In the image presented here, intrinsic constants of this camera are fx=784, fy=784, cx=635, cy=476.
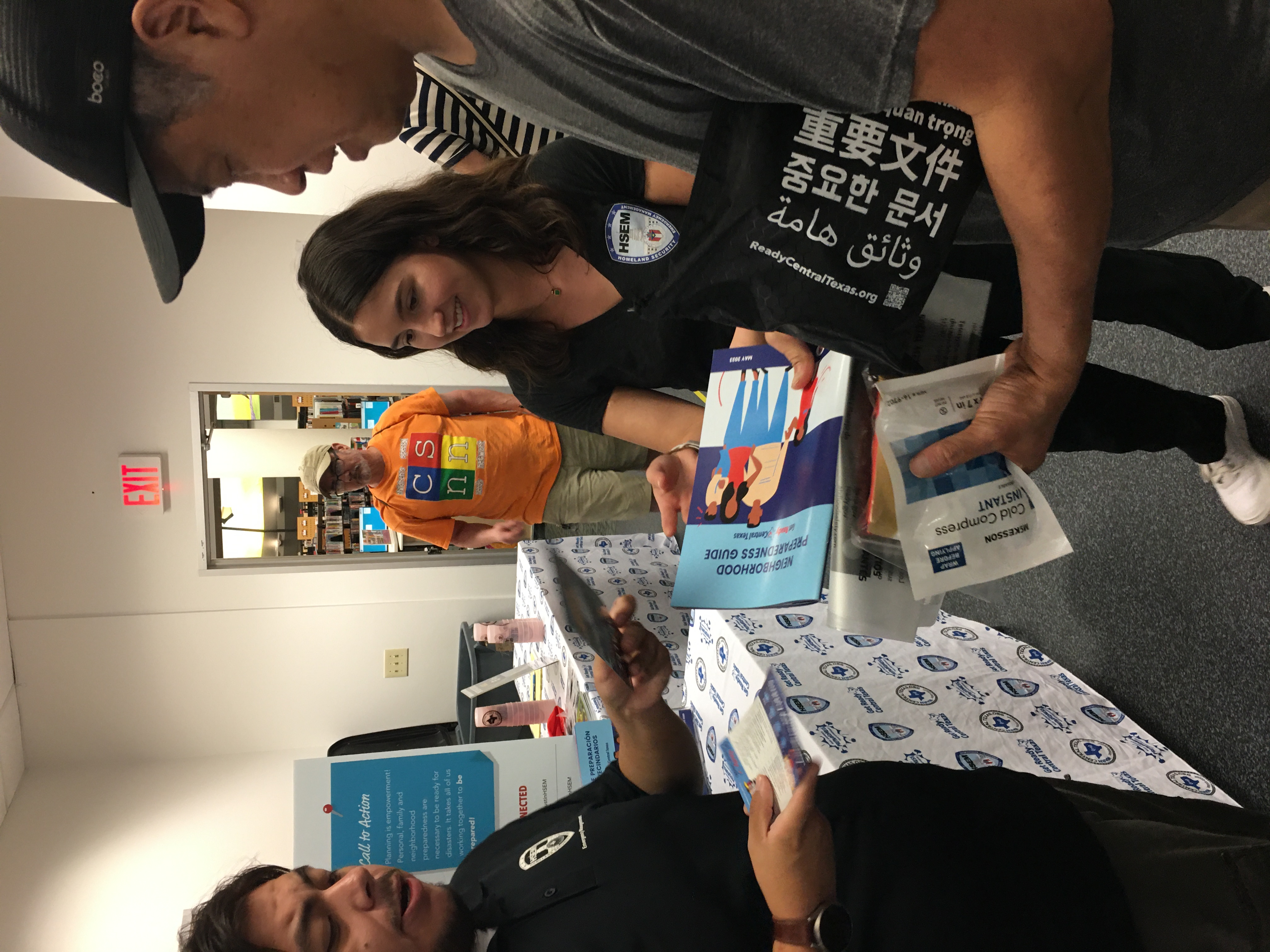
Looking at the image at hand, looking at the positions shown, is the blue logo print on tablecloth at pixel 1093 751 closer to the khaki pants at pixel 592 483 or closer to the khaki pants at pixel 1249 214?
the khaki pants at pixel 1249 214

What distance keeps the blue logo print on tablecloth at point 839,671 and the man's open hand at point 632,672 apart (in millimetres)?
678

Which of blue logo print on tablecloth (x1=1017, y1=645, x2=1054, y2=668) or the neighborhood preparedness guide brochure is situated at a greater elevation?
blue logo print on tablecloth (x1=1017, y1=645, x2=1054, y2=668)

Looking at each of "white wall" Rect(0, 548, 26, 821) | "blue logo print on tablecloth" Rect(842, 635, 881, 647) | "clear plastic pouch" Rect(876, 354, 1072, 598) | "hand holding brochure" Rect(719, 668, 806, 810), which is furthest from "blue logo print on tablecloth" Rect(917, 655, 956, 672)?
"white wall" Rect(0, 548, 26, 821)

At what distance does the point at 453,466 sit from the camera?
296cm

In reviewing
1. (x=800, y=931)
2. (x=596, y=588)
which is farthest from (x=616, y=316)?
(x=596, y=588)

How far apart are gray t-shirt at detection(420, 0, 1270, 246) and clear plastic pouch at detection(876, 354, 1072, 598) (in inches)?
7.4

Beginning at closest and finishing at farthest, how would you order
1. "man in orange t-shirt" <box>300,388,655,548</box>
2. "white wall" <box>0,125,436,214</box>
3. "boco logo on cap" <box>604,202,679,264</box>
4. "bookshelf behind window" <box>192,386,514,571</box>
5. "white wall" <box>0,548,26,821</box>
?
"boco logo on cap" <box>604,202,679,264</box> → "man in orange t-shirt" <box>300,388,655,548</box> → "white wall" <box>0,125,436,214</box> → "white wall" <box>0,548,26,821</box> → "bookshelf behind window" <box>192,386,514,571</box>

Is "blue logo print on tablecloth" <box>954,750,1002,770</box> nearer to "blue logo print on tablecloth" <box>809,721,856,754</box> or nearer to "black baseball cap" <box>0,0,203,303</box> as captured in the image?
"blue logo print on tablecloth" <box>809,721,856,754</box>

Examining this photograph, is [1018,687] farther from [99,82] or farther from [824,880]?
[99,82]

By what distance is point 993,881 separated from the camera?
3.35ft

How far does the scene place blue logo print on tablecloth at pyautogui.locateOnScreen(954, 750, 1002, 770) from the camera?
5.56 ft

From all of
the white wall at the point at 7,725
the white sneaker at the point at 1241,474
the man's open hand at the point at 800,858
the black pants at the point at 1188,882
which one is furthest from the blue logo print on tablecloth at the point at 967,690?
the white wall at the point at 7,725

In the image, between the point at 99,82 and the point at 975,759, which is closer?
the point at 99,82

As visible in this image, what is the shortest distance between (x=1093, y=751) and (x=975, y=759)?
301mm
